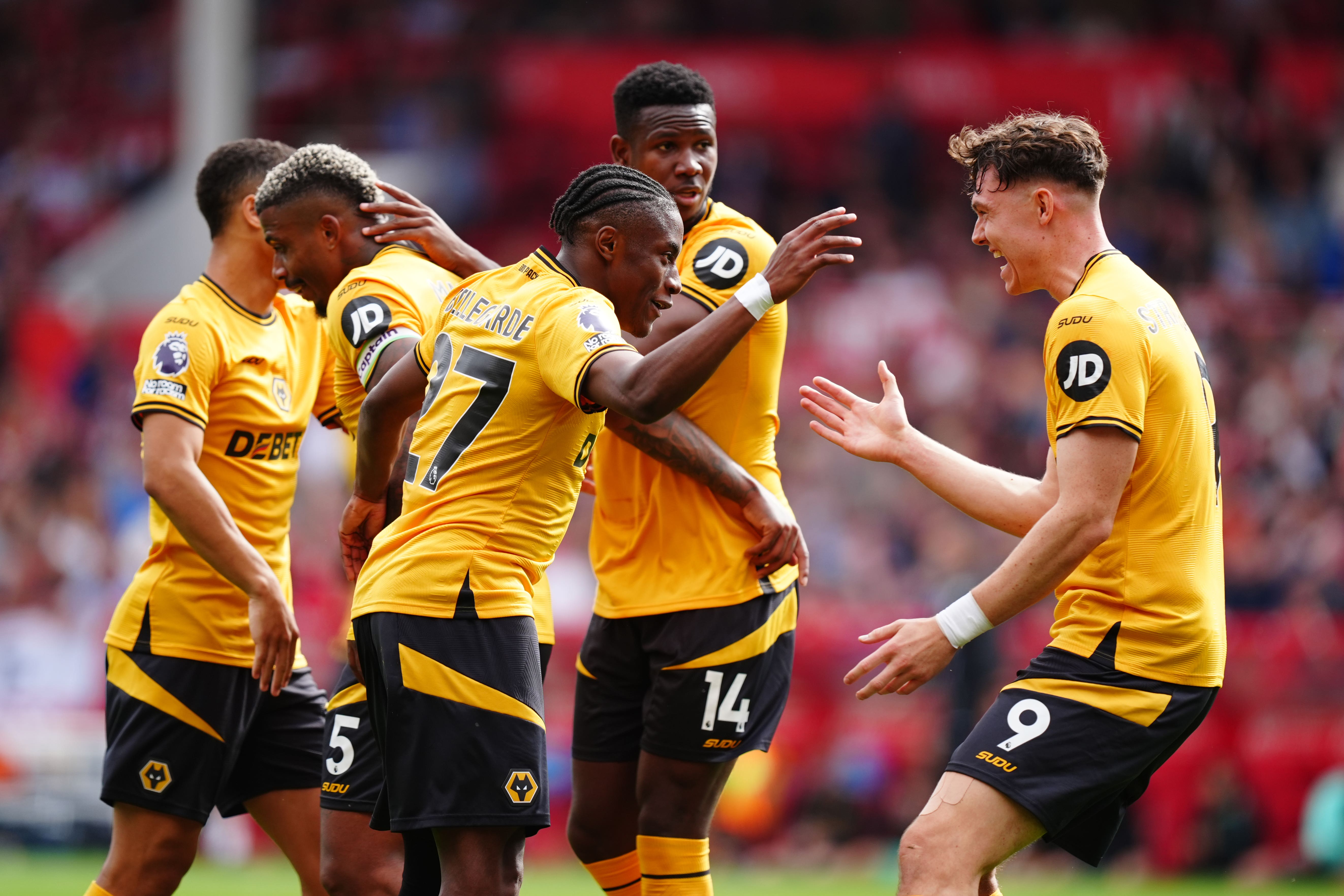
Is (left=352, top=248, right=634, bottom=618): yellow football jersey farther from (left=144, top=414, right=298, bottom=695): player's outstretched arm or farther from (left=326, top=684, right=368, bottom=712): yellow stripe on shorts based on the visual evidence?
(left=144, top=414, right=298, bottom=695): player's outstretched arm

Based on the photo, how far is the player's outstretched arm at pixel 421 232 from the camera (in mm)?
5566

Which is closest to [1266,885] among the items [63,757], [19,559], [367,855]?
[367,855]

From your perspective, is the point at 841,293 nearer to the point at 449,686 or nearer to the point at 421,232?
the point at 421,232

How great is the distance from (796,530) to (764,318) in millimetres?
785

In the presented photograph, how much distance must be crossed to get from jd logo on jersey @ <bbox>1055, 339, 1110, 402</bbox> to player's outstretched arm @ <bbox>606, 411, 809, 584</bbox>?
119cm

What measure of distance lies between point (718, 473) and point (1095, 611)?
54.5 inches

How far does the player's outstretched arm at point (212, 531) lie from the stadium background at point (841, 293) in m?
6.67

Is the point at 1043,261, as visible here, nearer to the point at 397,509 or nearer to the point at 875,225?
the point at 397,509

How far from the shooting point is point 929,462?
17.2ft

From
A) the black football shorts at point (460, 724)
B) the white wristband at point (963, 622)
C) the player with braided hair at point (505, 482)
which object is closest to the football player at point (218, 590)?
the player with braided hair at point (505, 482)

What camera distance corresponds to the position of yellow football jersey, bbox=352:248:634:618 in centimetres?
443

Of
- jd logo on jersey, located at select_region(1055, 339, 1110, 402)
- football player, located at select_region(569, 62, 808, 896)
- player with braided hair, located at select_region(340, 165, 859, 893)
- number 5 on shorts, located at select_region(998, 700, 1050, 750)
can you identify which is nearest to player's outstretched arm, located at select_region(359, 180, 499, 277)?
football player, located at select_region(569, 62, 808, 896)

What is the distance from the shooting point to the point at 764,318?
5.55 m

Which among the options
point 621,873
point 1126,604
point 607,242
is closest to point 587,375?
point 607,242
